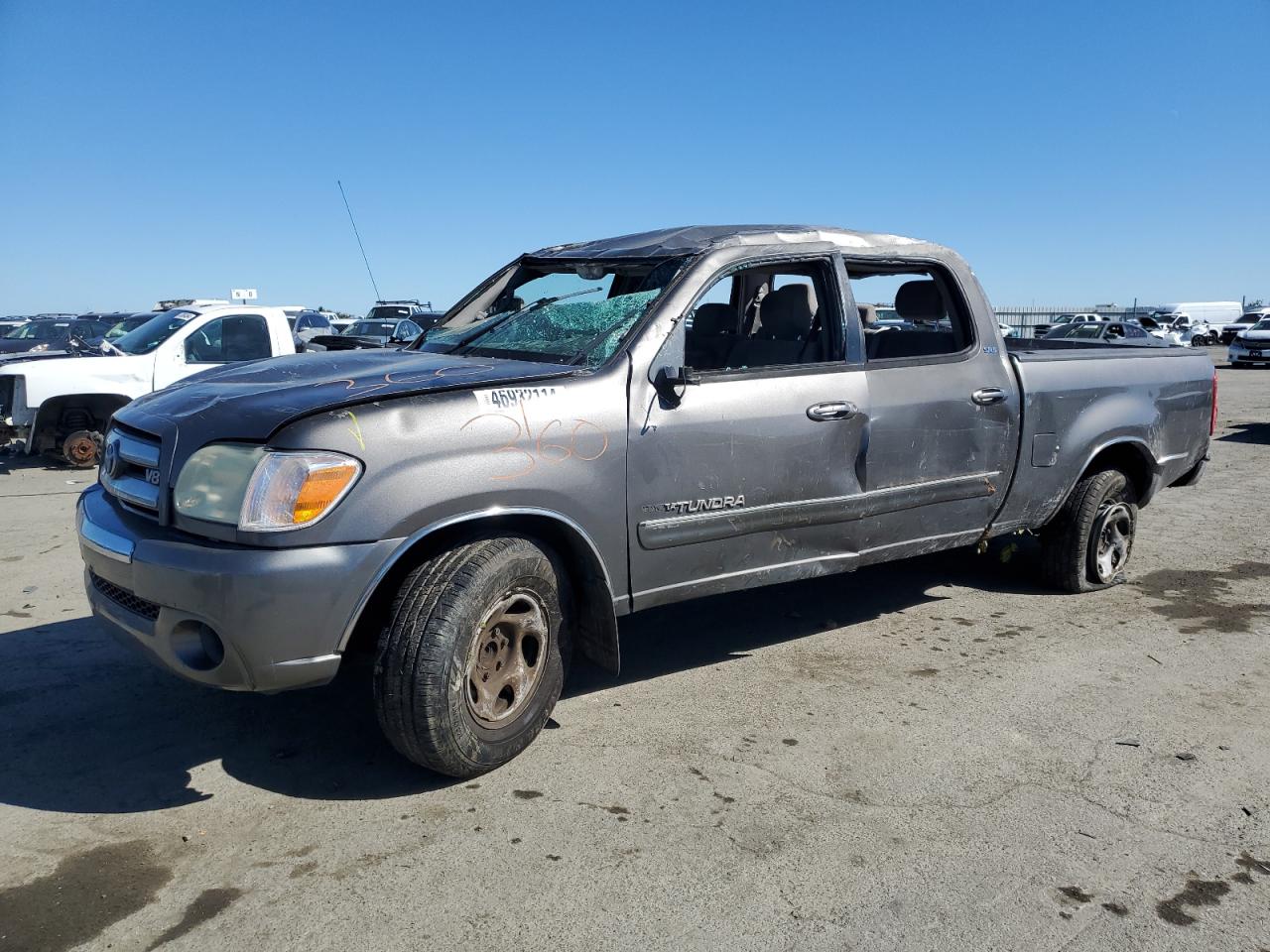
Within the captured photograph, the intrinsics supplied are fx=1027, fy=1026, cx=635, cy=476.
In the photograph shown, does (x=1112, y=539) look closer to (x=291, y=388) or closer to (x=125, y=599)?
(x=291, y=388)

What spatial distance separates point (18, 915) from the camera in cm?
269

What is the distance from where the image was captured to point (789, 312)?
4.68m

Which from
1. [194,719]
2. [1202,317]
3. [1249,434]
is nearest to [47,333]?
[194,719]

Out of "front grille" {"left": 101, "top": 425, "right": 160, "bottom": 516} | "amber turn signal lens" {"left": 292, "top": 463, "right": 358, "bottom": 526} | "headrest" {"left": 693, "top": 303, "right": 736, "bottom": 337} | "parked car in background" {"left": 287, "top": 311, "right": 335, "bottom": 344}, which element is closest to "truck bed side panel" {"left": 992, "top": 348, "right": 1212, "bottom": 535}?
"headrest" {"left": 693, "top": 303, "right": 736, "bottom": 337}

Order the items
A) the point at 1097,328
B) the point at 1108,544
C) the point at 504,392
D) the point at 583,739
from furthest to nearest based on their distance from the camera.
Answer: the point at 1097,328
the point at 1108,544
the point at 583,739
the point at 504,392

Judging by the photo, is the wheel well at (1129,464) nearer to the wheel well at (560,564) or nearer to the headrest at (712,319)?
the headrest at (712,319)

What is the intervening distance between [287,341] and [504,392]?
8.16m

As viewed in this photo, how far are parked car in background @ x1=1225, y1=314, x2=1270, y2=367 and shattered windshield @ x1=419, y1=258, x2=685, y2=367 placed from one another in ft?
104

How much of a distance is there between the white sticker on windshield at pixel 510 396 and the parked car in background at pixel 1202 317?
49.4 metres

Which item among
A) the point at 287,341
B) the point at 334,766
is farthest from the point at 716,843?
the point at 287,341

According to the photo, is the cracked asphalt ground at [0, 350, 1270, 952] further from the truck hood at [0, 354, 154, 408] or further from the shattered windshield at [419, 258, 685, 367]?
the truck hood at [0, 354, 154, 408]

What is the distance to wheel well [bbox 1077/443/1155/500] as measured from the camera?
5.72m

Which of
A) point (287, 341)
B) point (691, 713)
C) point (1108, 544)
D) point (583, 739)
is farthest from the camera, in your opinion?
point (287, 341)

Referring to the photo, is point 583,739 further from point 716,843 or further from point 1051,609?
point 1051,609
